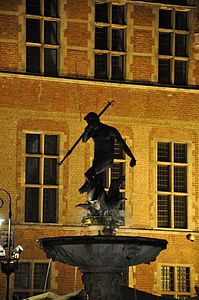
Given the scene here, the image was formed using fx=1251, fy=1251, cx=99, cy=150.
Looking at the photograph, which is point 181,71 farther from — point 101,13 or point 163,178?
point 163,178

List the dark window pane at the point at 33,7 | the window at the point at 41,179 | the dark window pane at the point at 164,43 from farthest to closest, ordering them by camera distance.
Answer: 1. the dark window pane at the point at 164,43
2. the dark window pane at the point at 33,7
3. the window at the point at 41,179

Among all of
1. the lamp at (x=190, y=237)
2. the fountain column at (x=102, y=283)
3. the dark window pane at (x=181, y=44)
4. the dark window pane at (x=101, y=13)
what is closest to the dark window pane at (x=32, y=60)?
the dark window pane at (x=101, y=13)

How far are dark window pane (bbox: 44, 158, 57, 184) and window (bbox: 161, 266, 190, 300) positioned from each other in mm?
3751

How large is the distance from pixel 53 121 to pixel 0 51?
227cm

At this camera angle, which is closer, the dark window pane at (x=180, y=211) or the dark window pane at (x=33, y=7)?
the dark window pane at (x=33, y=7)

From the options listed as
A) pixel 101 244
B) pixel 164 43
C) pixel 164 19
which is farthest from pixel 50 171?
pixel 101 244

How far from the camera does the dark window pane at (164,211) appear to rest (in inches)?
1307

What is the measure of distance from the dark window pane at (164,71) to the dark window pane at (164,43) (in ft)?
0.85

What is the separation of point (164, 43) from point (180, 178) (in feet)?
12.3

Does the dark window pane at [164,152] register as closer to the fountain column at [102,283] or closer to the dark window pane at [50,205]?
the dark window pane at [50,205]

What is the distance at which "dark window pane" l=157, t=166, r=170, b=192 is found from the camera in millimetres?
33281

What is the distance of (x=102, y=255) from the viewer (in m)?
18.9

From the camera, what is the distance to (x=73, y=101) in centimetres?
3284

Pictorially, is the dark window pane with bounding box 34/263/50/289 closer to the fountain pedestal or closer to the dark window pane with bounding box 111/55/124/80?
the dark window pane with bounding box 111/55/124/80
